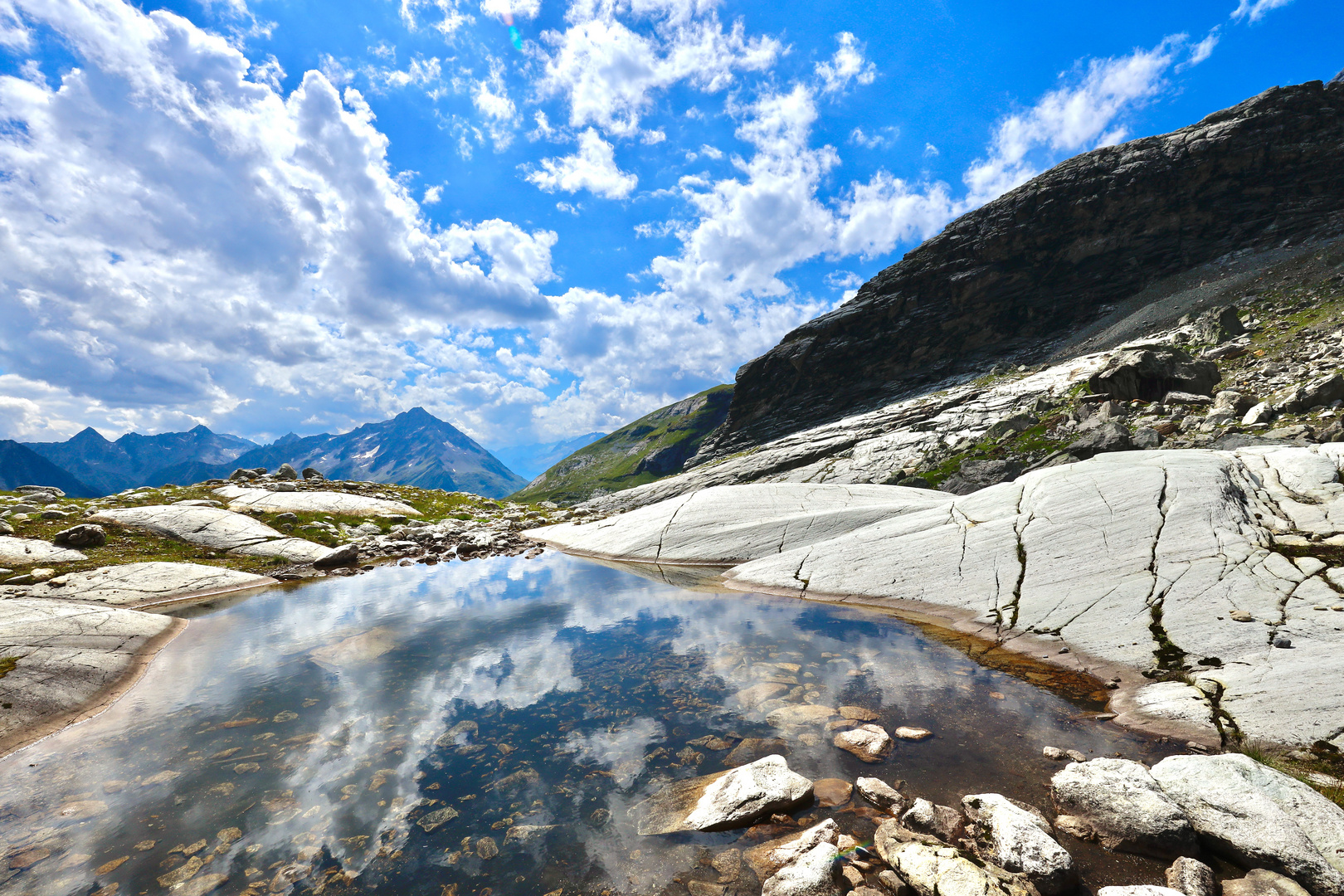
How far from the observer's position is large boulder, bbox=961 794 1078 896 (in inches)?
300

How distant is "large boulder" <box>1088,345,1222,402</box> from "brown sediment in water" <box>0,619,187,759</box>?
272 feet

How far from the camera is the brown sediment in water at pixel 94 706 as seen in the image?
1382 cm

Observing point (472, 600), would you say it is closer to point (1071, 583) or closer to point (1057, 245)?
point (1071, 583)

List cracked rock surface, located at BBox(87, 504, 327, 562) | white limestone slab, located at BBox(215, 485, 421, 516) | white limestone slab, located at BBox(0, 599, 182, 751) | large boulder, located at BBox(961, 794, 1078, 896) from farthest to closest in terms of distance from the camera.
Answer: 1. white limestone slab, located at BBox(215, 485, 421, 516)
2. cracked rock surface, located at BBox(87, 504, 327, 562)
3. white limestone slab, located at BBox(0, 599, 182, 751)
4. large boulder, located at BBox(961, 794, 1078, 896)

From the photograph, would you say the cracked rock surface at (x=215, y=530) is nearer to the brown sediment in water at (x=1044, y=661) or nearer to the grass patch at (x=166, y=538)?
the grass patch at (x=166, y=538)

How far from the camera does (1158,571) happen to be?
699 inches

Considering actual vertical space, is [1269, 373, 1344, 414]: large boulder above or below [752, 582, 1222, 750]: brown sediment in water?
above

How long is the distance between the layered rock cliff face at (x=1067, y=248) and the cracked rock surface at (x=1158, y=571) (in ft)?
350

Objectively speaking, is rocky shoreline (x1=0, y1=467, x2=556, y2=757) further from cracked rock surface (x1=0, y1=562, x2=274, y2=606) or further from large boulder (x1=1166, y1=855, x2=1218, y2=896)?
large boulder (x1=1166, y1=855, x2=1218, y2=896)

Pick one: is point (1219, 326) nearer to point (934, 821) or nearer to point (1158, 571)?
point (1158, 571)

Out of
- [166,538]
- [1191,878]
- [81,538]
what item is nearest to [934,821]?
[1191,878]

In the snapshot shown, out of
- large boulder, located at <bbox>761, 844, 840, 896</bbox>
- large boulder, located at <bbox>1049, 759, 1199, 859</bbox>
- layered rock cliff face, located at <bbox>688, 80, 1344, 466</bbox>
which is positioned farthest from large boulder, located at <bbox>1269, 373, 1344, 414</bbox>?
layered rock cliff face, located at <bbox>688, 80, 1344, 466</bbox>

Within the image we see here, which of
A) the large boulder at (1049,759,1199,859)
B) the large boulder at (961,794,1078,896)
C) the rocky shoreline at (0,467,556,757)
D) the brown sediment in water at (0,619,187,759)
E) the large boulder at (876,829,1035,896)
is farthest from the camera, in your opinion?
the rocky shoreline at (0,467,556,757)

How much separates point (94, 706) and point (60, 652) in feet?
13.3
